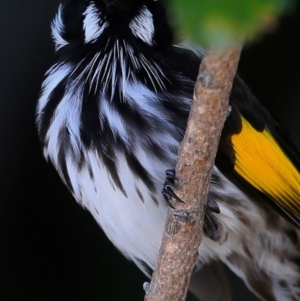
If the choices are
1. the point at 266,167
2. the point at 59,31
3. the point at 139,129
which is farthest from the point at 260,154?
the point at 59,31

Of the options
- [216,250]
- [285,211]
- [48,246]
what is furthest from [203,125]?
[48,246]

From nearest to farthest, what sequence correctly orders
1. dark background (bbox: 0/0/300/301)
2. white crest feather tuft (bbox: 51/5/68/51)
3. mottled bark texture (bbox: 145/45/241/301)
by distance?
mottled bark texture (bbox: 145/45/241/301), white crest feather tuft (bbox: 51/5/68/51), dark background (bbox: 0/0/300/301)

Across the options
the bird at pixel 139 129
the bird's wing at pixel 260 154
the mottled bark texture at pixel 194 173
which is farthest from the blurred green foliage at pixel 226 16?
the bird's wing at pixel 260 154

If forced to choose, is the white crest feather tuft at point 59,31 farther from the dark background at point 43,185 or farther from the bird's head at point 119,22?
the dark background at point 43,185

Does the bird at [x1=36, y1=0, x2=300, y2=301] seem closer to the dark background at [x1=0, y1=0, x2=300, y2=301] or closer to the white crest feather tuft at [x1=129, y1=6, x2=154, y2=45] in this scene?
the white crest feather tuft at [x1=129, y1=6, x2=154, y2=45]

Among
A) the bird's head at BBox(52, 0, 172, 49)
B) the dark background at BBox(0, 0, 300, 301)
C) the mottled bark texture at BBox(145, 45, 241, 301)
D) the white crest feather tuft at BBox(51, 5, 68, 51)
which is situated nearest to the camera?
the mottled bark texture at BBox(145, 45, 241, 301)

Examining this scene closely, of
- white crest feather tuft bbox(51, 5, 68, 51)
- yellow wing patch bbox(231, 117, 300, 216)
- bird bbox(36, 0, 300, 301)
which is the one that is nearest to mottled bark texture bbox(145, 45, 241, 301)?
bird bbox(36, 0, 300, 301)

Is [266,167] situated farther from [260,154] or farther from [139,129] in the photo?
[139,129]
